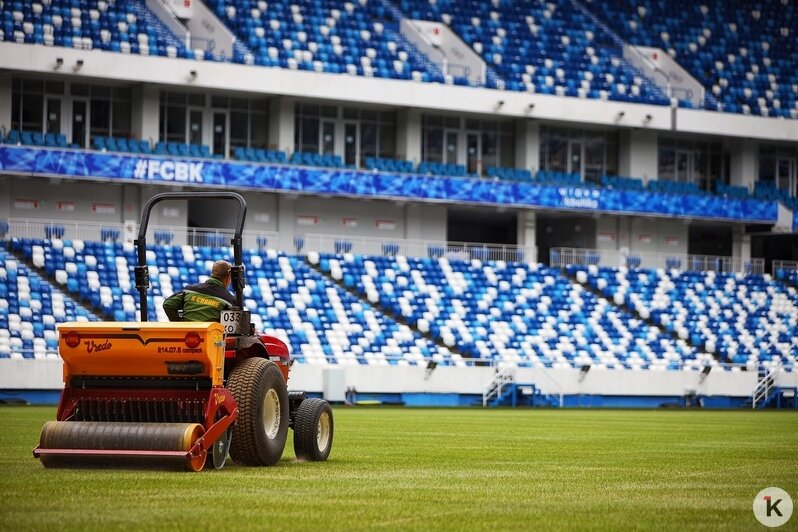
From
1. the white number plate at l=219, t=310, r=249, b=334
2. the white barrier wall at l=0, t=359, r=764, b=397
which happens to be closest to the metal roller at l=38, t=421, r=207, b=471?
the white number plate at l=219, t=310, r=249, b=334

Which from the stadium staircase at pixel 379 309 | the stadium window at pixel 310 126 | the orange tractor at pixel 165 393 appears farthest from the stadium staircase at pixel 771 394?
the orange tractor at pixel 165 393

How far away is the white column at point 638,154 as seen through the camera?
53.7m

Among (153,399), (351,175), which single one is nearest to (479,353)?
(351,175)

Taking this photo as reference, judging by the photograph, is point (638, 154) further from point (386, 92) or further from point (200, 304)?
point (200, 304)

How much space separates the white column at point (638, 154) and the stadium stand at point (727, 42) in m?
2.84

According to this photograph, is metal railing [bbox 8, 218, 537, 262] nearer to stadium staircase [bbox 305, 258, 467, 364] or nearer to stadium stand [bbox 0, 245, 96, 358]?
stadium staircase [bbox 305, 258, 467, 364]

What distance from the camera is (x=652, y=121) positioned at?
5156cm

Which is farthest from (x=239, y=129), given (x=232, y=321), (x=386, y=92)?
(x=232, y=321)

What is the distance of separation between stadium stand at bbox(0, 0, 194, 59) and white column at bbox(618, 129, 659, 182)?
61.9ft

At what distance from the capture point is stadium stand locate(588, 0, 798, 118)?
180ft

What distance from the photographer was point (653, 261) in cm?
5369

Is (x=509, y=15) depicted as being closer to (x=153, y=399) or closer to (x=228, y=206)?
(x=228, y=206)

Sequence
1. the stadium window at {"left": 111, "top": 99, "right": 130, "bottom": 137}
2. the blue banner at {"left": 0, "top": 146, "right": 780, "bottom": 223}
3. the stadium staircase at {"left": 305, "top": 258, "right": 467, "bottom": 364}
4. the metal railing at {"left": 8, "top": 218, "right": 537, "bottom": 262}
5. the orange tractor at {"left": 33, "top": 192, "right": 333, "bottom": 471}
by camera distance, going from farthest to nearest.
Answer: the stadium window at {"left": 111, "top": 99, "right": 130, "bottom": 137} < the metal railing at {"left": 8, "top": 218, "right": 537, "bottom": 262} < the blue banner at {"left": 0, "top": 146, "right": 780, "bottom": 223} < the stadium staircase at {"left": 305, "top": 258, "right": 467, "bottom": 364} < the orange tractor at {"left": 33, "top": 192, "right": 333, "bottom": 471}

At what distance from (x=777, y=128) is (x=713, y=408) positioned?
16809 millimetres
